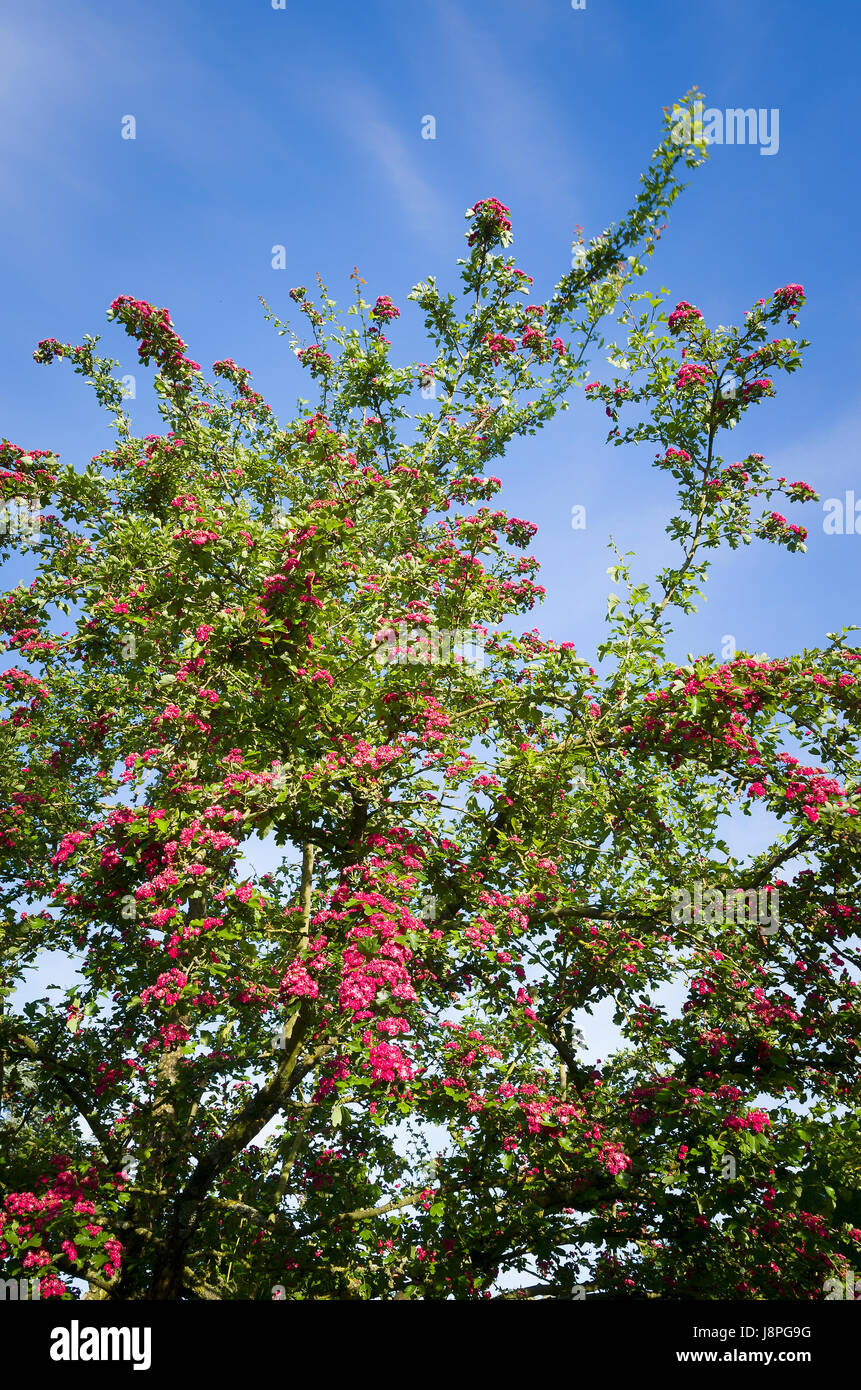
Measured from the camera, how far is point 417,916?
27.0ft

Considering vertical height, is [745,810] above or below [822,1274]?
above

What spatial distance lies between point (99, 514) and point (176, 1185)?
26.0ft

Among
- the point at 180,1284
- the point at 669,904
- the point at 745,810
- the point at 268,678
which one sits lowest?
the point at 180,1284

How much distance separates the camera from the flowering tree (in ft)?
23.0

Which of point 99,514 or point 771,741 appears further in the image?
point 99,514

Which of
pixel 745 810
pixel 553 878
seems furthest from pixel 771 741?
pixel 553 878

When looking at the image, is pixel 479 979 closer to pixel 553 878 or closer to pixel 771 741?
pixel 553 878

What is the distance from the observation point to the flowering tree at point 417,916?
23.0 feet

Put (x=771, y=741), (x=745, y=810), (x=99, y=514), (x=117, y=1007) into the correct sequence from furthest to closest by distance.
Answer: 1. (x=99, y=514)
2. (x=117, y=1007)
3. (x=745, y=810)
4. (x=771, y=741)

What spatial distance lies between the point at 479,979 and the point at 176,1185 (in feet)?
12.6

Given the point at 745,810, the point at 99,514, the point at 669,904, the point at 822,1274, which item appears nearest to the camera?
the point at 822,1274

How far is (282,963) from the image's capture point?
797 centimetres

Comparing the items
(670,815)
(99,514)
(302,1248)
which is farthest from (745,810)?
(99,514)

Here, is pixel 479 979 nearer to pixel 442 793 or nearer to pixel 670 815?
pixel 442 793
